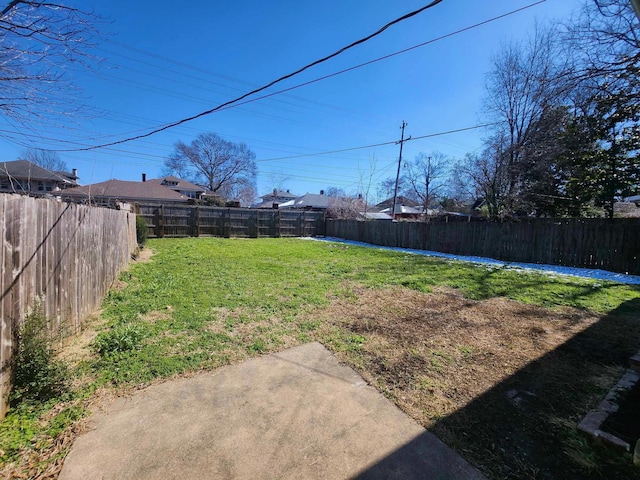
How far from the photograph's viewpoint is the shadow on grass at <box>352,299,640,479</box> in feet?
5.23

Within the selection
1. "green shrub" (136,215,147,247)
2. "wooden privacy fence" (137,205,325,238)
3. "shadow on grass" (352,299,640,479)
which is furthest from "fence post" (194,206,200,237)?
"shadow on grass" (352,299,640,479)

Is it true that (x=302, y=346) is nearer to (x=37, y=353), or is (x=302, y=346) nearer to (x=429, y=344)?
(x=429, y=344)

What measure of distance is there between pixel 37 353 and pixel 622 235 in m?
11.5

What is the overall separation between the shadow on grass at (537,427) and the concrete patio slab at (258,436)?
0.07 metres

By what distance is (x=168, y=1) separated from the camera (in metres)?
5.78

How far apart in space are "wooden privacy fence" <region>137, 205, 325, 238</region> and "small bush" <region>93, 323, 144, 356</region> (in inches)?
477

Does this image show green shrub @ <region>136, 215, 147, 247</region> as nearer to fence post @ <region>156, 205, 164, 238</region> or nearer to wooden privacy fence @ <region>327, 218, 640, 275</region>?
fence post @ <region>156, 205, 164, 238</region>

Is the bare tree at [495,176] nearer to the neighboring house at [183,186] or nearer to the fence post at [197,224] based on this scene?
the fence post at [197,224]

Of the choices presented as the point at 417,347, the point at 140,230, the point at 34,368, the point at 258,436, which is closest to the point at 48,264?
the point at 34,368

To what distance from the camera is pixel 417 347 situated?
10.2 feet

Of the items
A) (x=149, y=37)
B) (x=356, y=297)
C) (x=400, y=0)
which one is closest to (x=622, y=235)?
(x=356, y=297)

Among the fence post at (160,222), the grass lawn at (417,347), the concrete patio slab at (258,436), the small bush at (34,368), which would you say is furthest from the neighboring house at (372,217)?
the small bush at (34,368)

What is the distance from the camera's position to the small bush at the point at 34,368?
1.97 meters

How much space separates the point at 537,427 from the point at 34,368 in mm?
3597
